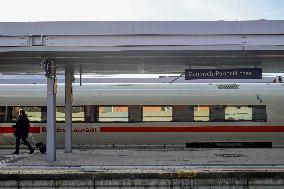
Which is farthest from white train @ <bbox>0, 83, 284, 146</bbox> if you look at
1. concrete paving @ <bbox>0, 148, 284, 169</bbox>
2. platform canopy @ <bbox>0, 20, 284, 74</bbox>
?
platform canopy @ <bbox>0, 20, 284, 74</bbox>

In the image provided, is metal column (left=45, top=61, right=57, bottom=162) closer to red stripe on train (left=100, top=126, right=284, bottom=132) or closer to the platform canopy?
the platform canopy

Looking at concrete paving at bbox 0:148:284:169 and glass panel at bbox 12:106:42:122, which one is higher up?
glass panel at bbox 12:106:42:122

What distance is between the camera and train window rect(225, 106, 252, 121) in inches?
657

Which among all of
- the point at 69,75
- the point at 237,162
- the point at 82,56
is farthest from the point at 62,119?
the point at 237,162

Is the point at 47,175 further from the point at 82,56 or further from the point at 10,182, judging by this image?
the point at 82,56

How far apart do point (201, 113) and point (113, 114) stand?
3.10 metres

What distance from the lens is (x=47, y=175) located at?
30.7ft

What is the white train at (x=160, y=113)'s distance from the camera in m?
16.6

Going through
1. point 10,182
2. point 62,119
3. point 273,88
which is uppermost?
point 273,88

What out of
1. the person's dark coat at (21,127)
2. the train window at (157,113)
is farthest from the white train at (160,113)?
the person's dark coat at (21,127)

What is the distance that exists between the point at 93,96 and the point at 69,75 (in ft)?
9.61

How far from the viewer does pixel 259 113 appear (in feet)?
55.2

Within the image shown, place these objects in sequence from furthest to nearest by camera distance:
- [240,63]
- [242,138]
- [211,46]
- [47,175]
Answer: [242,138], [240,63], [211,46], [47,175]

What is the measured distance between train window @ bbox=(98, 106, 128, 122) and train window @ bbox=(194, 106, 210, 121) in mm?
2460
